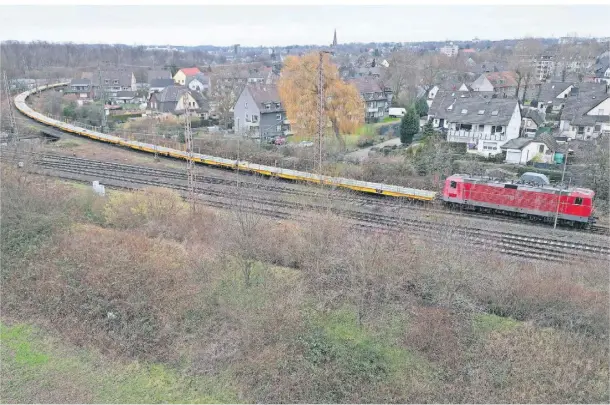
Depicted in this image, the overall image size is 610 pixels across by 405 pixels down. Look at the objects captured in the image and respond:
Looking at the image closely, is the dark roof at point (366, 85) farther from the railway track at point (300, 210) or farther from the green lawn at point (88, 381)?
the green lawn at point (88, 381)

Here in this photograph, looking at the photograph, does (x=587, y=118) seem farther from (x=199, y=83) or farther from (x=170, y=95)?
(x=199, y=83)

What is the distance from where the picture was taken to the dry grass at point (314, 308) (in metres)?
13.5

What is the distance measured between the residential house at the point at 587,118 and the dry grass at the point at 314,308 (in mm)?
28282

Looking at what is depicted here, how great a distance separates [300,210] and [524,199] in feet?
40.6

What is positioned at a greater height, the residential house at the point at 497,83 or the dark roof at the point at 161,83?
the residential house at the point at 497,83

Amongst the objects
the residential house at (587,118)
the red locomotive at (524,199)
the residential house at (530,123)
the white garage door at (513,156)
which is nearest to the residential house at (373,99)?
the residential house at (530,123)

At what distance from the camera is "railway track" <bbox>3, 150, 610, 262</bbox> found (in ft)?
68.5

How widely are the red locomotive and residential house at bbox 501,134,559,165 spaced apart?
9834 mm

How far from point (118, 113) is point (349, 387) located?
5801 centimetres

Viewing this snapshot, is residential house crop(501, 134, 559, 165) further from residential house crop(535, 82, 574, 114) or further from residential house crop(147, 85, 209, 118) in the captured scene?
residential house crop(147, 85, 209, 118)

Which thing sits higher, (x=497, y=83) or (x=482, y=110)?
(x=497, y=83)

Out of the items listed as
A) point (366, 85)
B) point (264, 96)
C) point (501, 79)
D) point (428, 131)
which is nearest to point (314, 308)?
point (428, 131)

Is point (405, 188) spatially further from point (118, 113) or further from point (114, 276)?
point (118, 113)

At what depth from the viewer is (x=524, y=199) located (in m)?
25.4
